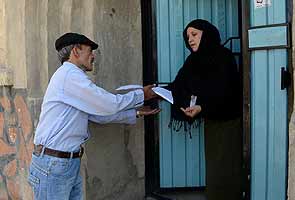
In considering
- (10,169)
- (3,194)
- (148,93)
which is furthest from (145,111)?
(3,194)

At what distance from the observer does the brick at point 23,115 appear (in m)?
5.51

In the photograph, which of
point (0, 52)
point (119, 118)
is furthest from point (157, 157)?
point (0, 52)

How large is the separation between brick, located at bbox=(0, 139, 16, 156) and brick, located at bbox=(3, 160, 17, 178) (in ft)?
0.37

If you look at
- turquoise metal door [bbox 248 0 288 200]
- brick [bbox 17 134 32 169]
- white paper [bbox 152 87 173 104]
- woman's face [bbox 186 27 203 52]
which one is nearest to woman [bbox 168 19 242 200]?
woman's face [bbox 186 27 203 52]

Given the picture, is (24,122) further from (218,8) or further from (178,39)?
(218,8)

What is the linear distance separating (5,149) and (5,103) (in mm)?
507

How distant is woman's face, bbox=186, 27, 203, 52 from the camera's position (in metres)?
4.48

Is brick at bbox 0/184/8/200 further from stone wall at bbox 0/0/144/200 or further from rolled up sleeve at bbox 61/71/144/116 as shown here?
rolled up sleeve at bbox 61/71/144/116

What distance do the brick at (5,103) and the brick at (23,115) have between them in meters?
0.18

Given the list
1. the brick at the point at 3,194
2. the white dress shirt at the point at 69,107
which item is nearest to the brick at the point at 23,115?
the brick at the point at 3,194

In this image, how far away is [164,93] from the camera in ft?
14.5

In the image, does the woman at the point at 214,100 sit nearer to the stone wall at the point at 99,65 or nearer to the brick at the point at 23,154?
the stone wall at the point at 99,65

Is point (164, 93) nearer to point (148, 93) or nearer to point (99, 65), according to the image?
point (148, 93)

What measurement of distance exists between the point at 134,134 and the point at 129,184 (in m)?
0.45
